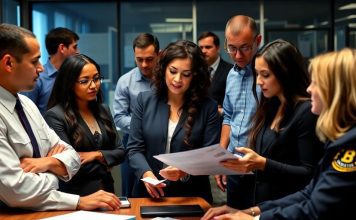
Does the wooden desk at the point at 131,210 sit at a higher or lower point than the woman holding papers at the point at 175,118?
lower

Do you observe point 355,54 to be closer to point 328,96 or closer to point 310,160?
point 328,96

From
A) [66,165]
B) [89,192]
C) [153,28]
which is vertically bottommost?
[89,192]

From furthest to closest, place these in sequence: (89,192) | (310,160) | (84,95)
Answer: (84,95) < (89,192) < (310,160)

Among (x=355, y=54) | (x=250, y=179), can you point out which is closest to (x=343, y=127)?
(x=355, y=54)

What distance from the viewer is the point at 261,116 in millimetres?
2008

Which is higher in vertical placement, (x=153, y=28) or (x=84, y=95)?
(x=153, y=28)

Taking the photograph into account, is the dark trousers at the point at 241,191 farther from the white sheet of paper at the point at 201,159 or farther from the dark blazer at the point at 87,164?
the dark blazer at the point at 87,164

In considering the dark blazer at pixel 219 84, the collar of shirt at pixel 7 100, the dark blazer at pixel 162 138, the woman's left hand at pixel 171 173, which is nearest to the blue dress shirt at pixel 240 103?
the dark blazer at pixel 162 138

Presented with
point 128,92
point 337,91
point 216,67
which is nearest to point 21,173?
point 337,91

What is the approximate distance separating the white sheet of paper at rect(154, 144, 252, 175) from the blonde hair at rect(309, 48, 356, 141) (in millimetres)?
421

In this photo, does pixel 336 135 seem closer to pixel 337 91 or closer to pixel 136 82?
pixel 337 91

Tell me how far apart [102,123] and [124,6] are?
4.88 metres

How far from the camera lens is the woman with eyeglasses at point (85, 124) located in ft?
7.23

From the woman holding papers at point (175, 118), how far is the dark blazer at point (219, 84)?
1178 mm
